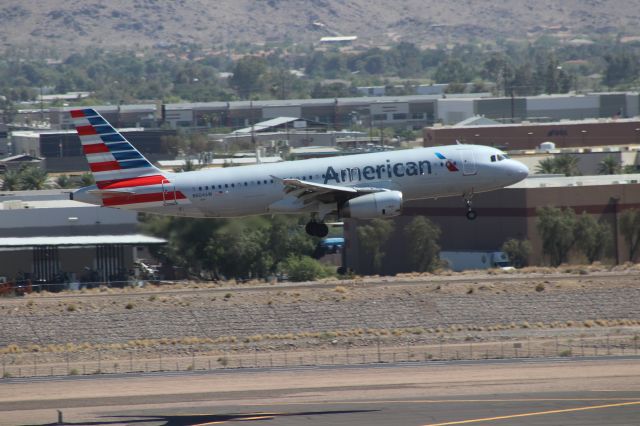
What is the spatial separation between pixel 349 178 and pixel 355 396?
19.5 metres

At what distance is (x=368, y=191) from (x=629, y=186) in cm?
3358

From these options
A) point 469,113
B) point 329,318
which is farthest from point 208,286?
point 469,113

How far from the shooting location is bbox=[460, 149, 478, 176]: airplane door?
201ft

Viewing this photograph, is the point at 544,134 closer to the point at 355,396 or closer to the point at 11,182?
the point at 11,182

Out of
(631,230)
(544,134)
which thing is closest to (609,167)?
(631,230)

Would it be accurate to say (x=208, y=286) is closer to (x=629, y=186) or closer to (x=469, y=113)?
(x=629, y=186)

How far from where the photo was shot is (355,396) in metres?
43.6

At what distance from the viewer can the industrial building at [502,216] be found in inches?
3442

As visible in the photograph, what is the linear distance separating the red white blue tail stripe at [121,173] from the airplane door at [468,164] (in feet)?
41.3

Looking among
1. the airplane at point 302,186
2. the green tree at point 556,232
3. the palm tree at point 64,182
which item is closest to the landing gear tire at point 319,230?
the airplane at point 302,186

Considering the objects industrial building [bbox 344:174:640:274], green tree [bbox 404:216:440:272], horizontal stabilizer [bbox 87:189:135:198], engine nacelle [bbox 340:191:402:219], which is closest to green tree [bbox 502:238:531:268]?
industrial building [bbox 344:174:640:274]

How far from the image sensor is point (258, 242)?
7888 cm

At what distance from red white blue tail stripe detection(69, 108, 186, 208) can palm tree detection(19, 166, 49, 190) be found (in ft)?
192

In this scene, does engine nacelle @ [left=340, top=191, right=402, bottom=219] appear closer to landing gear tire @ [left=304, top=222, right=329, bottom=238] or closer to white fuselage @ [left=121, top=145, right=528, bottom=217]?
white fuselage @ [left=121, top=145, right=528, bottom=217]
